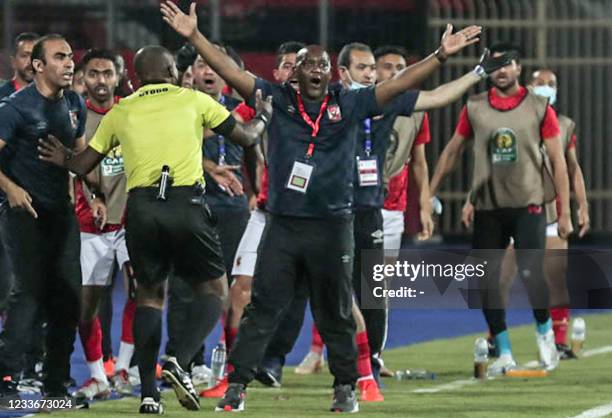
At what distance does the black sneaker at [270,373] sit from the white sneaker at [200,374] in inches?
15.8

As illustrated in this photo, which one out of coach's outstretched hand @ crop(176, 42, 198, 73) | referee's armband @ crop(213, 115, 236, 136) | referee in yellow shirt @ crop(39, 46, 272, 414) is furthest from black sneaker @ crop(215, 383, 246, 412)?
coach's outstretched hand @ crop(176, 42, 198, 73)

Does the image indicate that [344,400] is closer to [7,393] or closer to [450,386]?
[450,386]

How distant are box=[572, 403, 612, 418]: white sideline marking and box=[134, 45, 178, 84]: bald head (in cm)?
310

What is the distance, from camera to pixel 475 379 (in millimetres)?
13500

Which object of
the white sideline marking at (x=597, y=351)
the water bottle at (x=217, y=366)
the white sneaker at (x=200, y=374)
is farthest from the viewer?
the white sideline marking at (x=597, y=351)

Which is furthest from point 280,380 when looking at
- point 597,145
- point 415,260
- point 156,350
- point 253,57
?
point 597,145

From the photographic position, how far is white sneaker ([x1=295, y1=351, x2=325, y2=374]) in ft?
46.0

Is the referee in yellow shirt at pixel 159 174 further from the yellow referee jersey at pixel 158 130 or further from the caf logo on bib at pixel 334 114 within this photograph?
the caf logo on bib at pixel 334 114

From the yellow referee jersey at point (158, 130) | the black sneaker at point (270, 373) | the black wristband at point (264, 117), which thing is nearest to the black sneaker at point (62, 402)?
the yellow referee jersey at point (158, 130)

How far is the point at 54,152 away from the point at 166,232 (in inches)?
32.7

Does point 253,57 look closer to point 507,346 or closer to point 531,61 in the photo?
point 531,61

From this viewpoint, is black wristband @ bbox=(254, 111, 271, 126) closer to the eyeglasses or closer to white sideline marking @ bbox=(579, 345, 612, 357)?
the eyeglasses

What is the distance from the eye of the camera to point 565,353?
49.4 feet

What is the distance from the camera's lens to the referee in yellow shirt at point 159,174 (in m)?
11.0
